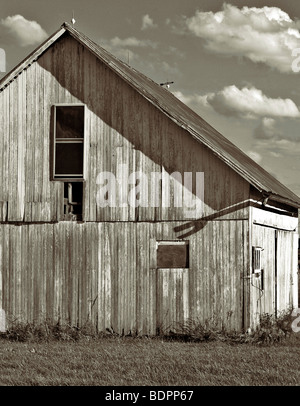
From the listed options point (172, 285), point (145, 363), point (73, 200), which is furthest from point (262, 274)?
point (145, 363)

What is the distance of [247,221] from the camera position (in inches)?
647

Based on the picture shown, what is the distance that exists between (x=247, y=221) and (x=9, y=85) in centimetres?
666

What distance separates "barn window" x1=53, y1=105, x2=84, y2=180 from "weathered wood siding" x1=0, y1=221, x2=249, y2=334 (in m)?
1.32

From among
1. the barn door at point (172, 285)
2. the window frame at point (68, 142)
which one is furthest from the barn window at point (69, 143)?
the barn door at point (172, 285)

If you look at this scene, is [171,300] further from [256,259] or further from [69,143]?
[69,143]

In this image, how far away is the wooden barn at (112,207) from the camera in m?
16.5

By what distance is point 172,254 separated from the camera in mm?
16781

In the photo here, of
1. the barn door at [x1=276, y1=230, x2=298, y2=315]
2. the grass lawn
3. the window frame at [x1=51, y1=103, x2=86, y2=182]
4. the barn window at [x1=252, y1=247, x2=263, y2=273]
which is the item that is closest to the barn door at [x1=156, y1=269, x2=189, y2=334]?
the grass lawn

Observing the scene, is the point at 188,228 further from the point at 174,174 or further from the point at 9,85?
the point at 9,85

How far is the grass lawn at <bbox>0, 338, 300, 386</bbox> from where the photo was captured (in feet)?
38.0

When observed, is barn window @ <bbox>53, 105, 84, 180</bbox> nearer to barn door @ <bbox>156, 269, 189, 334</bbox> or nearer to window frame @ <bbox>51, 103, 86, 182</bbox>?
window frame @ <bbox>51, 103, 86, 182</bbox>

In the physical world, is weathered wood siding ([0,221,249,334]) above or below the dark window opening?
below

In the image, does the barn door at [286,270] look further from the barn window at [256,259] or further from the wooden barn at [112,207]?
the wooden barn at [112,207]
